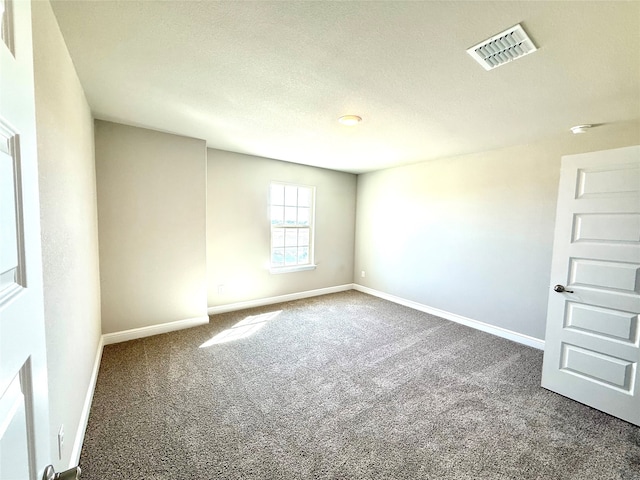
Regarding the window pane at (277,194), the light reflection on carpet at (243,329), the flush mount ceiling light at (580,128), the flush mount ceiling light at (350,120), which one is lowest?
the light reflection on carpet at (243,329)

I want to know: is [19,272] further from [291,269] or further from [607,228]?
[291,269]

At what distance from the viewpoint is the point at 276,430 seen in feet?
6.13

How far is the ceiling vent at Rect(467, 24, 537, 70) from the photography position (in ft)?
4.73

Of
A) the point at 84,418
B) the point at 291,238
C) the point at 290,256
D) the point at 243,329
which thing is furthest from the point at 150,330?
the point at 291,238

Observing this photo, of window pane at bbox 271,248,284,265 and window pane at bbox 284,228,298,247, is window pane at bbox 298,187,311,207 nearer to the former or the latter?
window pane at bbox 284,228,298,247

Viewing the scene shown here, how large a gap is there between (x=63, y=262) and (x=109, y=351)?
182cm

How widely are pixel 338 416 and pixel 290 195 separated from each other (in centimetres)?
347

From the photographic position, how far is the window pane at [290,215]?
4714 millimetres

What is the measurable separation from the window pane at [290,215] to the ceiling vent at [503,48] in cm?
345

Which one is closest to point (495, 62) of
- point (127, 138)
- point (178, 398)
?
point (178, 398)

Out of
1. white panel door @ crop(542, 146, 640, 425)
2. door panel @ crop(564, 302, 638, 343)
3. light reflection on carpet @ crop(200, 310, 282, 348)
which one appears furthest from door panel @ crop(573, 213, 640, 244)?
light reflection on carpet @ crop(200, 310, 282, 348)

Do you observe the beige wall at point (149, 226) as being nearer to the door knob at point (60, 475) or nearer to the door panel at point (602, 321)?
the door knob at point (60, 475)

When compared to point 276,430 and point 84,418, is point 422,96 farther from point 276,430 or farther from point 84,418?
point 84,418

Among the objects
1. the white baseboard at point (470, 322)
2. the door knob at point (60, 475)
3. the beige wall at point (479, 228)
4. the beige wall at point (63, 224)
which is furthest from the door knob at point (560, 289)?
the beige wall at point (63, 224)
